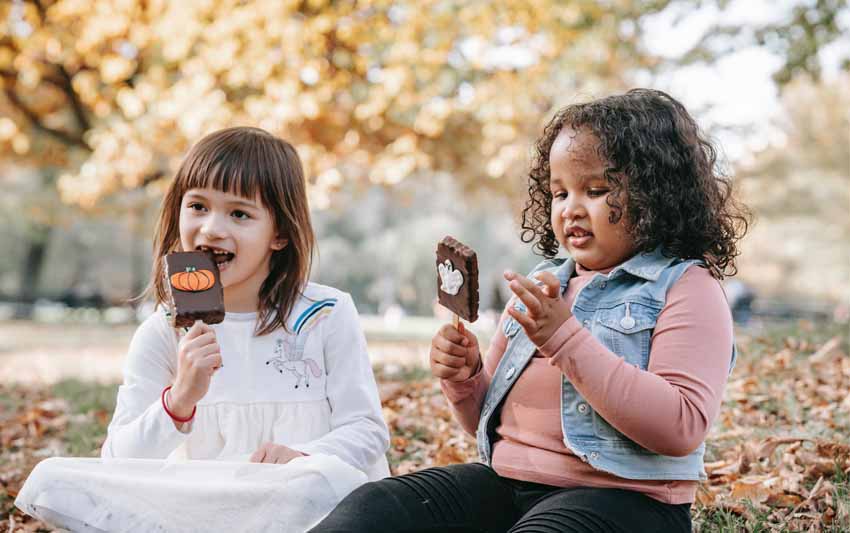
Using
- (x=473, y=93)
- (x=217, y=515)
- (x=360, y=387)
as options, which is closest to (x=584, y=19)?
(x=473, y=93)

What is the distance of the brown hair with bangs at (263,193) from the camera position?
8.67 ft

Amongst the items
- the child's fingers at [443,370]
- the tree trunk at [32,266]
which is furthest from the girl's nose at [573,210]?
the tree trunk at [32,266]

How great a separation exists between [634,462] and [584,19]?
6.93 metres

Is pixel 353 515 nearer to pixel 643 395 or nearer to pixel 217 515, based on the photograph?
pixel 217 515

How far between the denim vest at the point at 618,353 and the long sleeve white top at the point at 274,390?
0.42m

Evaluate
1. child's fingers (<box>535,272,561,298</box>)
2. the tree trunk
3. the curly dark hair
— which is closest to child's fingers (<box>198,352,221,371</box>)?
child's fingers (<box>535,272,561,298</box>)

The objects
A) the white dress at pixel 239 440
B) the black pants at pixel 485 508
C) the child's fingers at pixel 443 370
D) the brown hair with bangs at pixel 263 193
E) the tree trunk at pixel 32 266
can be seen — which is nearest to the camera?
the black pants at pixel 485 508

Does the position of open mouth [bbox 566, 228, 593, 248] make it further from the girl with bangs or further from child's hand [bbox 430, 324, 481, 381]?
the girl with bangs

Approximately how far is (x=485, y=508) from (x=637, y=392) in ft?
1.70

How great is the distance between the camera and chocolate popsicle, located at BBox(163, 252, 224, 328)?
238 centimetres

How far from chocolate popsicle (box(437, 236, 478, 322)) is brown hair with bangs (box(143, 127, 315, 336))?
0.61 meters

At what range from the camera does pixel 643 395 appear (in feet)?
6.37

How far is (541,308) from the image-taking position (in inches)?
78.6

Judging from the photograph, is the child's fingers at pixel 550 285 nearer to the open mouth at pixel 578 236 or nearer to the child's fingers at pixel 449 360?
the open mouth at pixel 578 236
